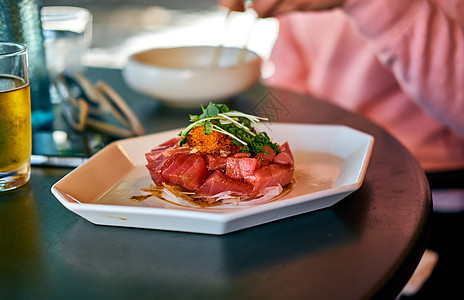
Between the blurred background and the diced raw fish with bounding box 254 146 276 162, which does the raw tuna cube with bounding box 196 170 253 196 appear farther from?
the blurred background

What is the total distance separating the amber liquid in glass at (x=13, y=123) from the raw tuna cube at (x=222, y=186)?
0.32 meters

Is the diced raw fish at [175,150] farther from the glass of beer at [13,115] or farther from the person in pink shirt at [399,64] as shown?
the person in pink shirt at [399,64]

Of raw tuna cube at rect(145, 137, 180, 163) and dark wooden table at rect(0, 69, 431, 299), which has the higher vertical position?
raw tuna cube at rect(145, 137, 180, 163)

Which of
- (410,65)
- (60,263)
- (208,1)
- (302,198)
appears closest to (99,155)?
(60,263)

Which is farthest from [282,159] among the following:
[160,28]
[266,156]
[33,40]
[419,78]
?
[160,28]

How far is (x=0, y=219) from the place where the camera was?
0.76 metres

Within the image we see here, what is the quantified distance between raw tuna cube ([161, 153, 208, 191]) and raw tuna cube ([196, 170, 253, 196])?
0.04 feet

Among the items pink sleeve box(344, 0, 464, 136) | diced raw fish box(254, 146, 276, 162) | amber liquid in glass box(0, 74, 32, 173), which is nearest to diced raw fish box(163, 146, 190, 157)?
diced raw fish box(254, 146, 276, 162)

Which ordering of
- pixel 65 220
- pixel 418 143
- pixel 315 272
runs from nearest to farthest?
1. pixel 315 272
2. pixel 65 220
3. pixel 418 143

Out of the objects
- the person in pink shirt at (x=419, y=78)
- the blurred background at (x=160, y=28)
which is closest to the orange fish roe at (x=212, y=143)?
the person in pink shirt at (x=419, y=78)

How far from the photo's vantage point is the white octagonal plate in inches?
26.3

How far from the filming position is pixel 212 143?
800mm

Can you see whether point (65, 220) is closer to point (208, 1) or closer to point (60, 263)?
point (60, 263)

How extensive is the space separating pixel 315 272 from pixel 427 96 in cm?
94
